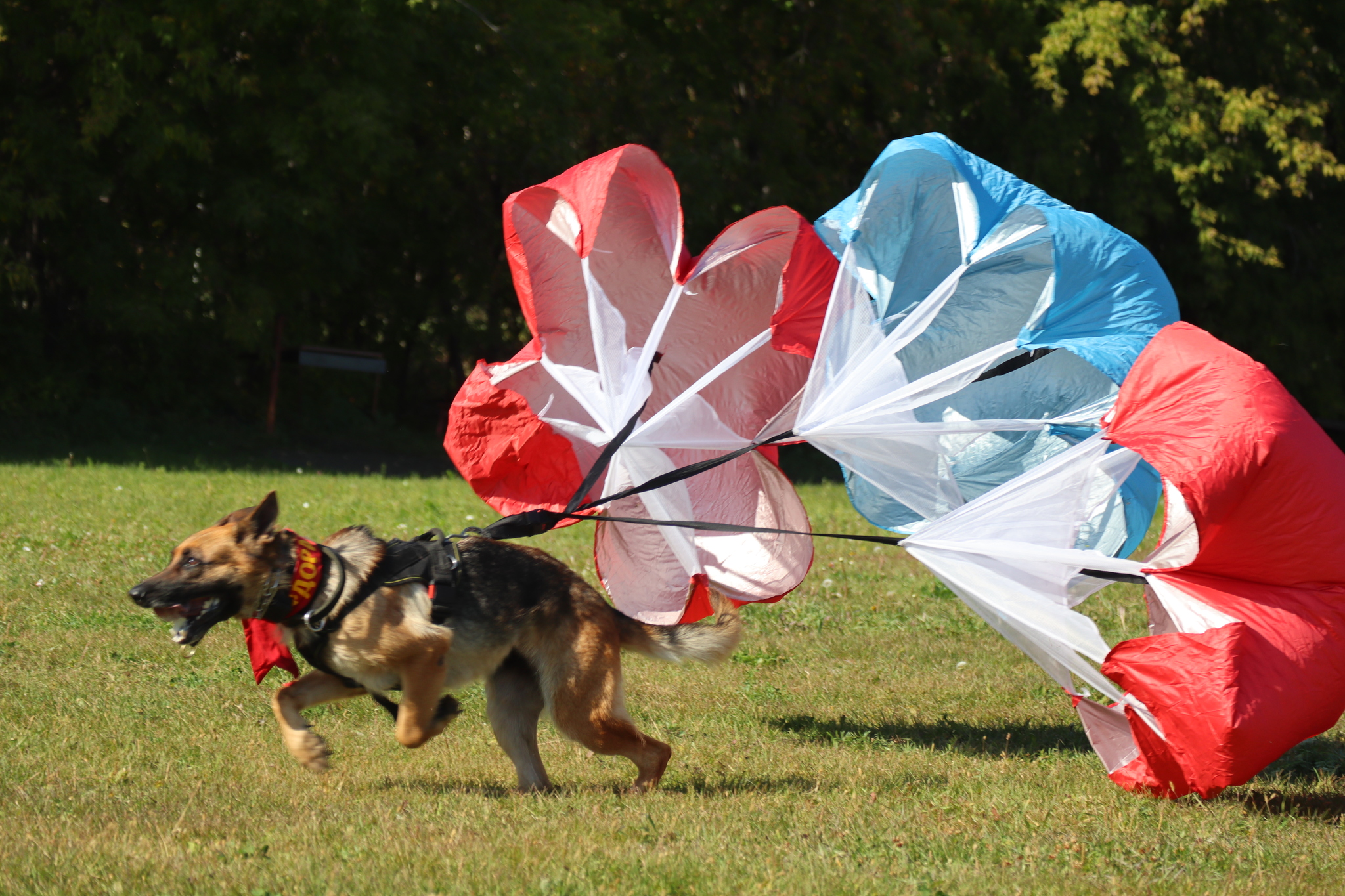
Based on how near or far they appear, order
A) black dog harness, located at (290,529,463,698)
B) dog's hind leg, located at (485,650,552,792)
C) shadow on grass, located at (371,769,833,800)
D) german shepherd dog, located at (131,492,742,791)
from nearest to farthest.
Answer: german shepherd dog, located at (131,492,742,791)
black dog harness, located at (290,529,463,698)
shadow on grass, located at (371,769,833,800)
dog's hind leg, located at (485,650,552,792)

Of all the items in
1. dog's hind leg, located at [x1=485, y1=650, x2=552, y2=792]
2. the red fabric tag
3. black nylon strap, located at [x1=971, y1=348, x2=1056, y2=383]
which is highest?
black nylon strap, located at [x1=971, y1=348, x2=1056, y2=383]

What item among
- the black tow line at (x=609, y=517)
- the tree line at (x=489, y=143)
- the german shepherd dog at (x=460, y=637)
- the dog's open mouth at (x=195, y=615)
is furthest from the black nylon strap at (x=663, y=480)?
the tree line at (x=489, y=143)

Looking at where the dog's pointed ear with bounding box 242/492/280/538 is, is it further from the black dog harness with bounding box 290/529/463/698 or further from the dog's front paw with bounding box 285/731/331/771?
the dog's front paw with bounding box 285/731/331/771

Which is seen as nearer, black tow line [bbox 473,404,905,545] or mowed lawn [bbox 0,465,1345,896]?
mowed lawn [bbox 0,465,1345,896]

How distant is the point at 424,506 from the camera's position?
14.7 meters

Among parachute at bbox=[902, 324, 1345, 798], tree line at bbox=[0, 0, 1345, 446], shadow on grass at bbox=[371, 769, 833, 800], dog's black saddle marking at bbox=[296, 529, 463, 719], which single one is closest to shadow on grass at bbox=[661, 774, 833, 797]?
shadow on grass at bbox=[371, 769, 833, 800]

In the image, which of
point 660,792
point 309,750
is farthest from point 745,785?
point 309,750

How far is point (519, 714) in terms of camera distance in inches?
238

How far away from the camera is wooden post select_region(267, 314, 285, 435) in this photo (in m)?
23.4

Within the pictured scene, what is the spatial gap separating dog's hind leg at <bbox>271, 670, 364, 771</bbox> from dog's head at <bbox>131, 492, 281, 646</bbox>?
0.48 metres

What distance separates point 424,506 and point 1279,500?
10864 millimetres

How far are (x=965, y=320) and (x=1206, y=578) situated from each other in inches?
79.2

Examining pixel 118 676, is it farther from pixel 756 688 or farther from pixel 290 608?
pixel 756 688

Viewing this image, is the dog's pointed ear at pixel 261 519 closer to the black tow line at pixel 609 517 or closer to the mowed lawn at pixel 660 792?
the black tow line at pixel 609 517
